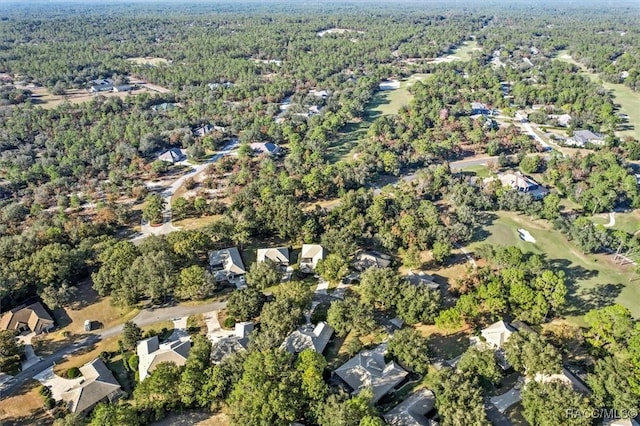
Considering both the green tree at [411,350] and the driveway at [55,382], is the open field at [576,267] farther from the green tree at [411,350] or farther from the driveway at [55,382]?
the driveway at [55,382]

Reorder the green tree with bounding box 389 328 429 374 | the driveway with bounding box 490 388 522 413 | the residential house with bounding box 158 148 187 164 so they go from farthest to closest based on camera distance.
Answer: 1. the residential house with bounding box 158 148 187 164
2. the green tree with bounding box 389 328 429 374
3. the driveway with bounding box 490 388 522 413

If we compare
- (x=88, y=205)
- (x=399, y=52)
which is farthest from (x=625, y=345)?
(x=399, y=52)

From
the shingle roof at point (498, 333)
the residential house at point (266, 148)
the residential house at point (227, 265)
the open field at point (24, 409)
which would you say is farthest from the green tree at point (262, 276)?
the residential house at point (266, 148)

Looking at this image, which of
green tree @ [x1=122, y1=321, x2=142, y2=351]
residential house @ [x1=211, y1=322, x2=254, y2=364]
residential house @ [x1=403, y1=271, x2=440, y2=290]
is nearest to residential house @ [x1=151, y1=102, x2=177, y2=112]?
green tree @ [x1=122, y1=321, x2=142, y2=351]

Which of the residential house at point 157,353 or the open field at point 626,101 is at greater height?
the open field at point 626,101

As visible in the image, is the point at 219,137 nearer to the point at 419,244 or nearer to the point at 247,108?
the point at 247,108

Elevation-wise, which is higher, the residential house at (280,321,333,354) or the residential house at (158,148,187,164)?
the residential house at (158,148,187,164)

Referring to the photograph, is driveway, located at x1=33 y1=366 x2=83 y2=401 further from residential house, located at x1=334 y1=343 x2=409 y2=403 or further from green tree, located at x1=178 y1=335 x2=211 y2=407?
residential house, located at x1=334 y1=343 x2=409 y2=403

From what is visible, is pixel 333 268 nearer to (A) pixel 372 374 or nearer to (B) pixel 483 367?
(A) pixel 372 374

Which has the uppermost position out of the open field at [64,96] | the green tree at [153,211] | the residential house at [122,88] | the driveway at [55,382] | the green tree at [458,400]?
the residential house at [122,88]
